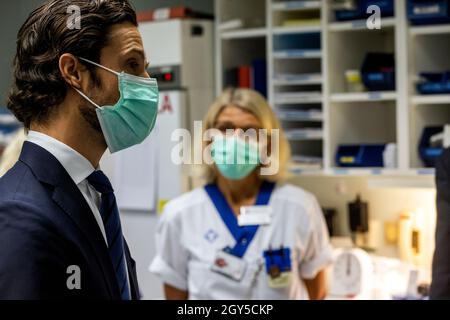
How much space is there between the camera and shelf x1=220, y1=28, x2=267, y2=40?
9.80ft

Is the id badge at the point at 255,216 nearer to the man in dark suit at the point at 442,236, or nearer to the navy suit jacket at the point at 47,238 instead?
the man in dark suit at the point at 442,236

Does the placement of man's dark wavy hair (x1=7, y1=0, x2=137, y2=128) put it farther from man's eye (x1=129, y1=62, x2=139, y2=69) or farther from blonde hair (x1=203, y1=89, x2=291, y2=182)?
blonde hair (x1=203, y1=89, x2=291, y2=182)

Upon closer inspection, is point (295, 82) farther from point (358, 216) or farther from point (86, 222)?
point (86, 222)

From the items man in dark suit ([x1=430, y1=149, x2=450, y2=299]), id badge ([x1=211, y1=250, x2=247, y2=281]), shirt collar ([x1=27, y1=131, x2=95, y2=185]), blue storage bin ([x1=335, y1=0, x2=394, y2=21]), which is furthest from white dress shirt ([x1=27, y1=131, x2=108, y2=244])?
blue storage bin ([x1=335, y1=0, x2=394, y2=21])

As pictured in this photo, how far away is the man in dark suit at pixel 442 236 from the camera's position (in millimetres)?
1731

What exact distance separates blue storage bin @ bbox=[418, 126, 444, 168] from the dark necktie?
181 centimetres

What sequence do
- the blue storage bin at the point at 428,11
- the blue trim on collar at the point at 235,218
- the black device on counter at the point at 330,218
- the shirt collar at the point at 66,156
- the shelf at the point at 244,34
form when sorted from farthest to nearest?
the black device on counter at the point at 330,218, the shelf at the point at 244,34, the blue storage bin at the point at 428,11, the blue trim on collar at the point at 235,218, the shirt collar at the point at 66,156

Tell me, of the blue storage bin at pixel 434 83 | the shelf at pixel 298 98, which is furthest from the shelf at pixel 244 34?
the blue storage bin at pixel 434 83

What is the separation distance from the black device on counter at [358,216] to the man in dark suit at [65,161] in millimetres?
2102

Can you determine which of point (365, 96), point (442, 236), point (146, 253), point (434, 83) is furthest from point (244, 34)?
point (442, 236)
